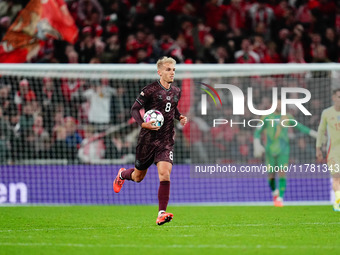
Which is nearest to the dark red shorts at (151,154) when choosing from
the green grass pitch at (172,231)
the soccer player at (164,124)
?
the soccer player at (164,124)

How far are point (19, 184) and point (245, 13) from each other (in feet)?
27.9

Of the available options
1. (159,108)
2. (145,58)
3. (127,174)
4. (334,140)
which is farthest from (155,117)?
(145,58)

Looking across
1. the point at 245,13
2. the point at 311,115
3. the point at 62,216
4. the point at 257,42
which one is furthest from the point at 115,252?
the point at 245,13

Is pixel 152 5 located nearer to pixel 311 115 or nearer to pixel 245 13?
pixel 245 13

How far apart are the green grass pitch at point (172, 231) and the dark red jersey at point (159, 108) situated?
1174 millimetres

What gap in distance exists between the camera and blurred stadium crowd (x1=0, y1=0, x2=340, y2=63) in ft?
58.3

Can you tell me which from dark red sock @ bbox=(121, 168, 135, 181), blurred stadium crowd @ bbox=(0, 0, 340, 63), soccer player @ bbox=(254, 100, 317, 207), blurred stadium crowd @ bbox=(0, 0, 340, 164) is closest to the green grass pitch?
dark red sock @ bbox=(121, 168, 135, 181)

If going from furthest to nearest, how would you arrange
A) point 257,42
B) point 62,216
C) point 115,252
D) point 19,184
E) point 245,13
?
point 245,13
point 257,42
point 19,184
point 62,216
point 115,252

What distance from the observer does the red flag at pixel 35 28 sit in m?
16.2

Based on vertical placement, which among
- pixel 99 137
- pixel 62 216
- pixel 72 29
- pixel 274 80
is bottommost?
pixel 62 216

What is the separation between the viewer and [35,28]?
16312 millimetres

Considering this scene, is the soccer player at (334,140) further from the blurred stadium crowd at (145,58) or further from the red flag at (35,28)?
the red flag at (35,28)

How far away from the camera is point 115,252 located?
6.87 metres

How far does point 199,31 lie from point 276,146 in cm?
580
